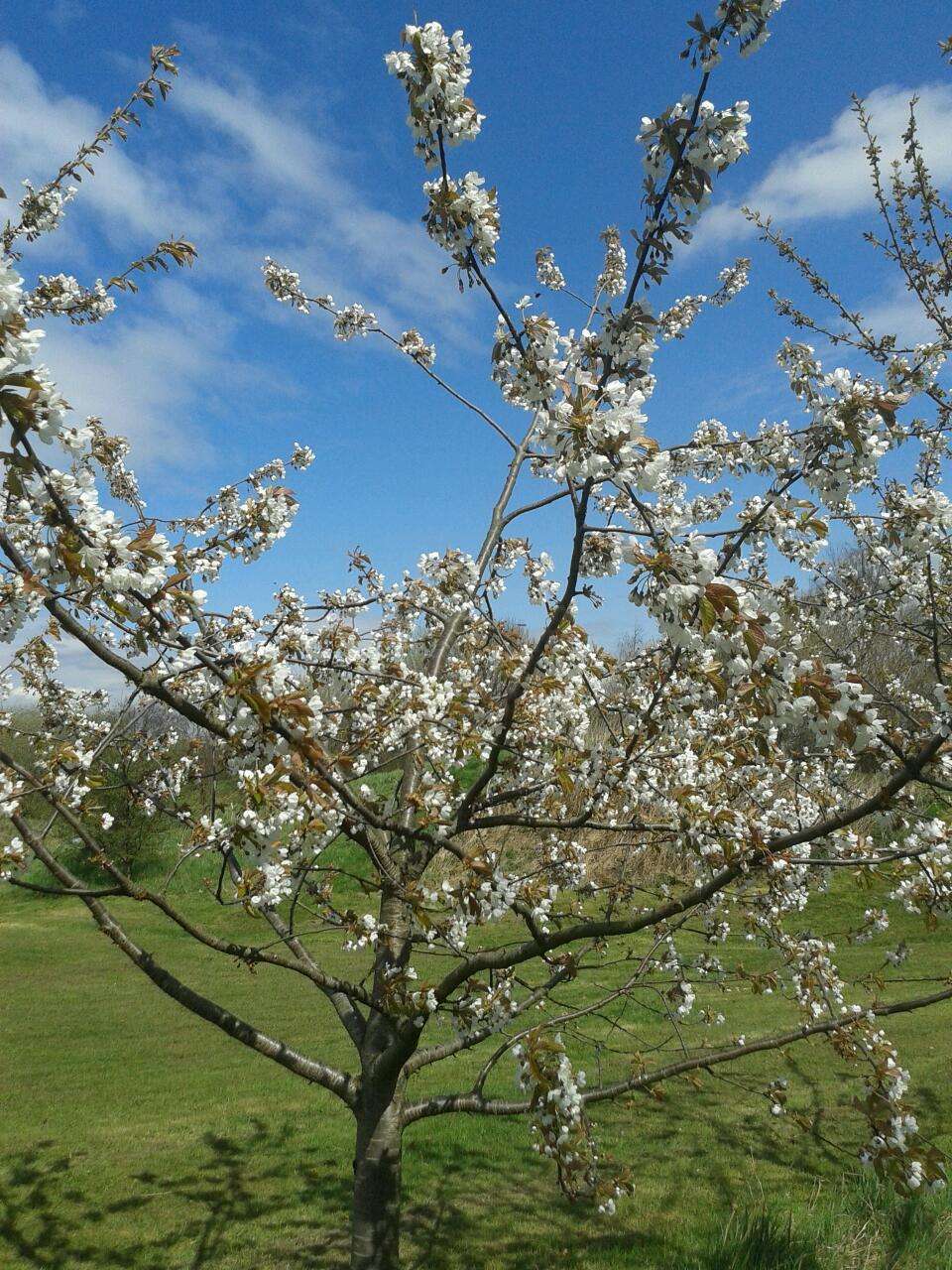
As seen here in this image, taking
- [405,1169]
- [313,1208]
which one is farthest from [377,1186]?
[405,1169]

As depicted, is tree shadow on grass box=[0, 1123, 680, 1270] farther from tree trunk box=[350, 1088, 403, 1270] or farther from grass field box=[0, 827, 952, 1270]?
tree trunk box=[350, 1088, 403, 1270]

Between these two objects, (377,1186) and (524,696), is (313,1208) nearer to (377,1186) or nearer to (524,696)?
(377,1186)

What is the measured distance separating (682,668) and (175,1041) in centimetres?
829

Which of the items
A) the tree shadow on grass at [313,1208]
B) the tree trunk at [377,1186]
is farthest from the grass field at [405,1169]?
the tree trunk at [377,1186]


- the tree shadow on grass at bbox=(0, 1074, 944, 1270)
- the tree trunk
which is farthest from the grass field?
the tree trunk

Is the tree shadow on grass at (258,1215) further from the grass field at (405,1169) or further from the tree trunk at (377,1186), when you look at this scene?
the tree trunk at (377,1186)

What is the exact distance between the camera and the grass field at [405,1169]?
4699 mm

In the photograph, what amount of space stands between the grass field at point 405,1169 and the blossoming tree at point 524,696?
23.5 inches

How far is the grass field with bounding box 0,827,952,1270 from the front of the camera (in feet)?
15.4

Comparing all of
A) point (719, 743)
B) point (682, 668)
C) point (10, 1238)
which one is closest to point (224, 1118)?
point (10, 1238)

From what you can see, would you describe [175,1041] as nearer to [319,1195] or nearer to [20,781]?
[319,1195]

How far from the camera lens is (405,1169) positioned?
6.16 meters

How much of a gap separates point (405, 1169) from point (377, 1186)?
2565 mm

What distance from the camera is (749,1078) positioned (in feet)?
26.1
